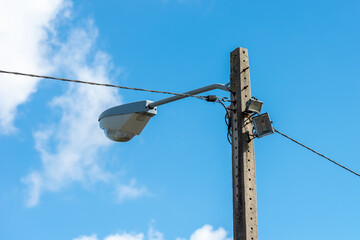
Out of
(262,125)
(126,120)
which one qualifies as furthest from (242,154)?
(126,120)

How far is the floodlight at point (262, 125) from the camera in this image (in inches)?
314

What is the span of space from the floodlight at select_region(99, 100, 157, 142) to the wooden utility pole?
4.44 ft

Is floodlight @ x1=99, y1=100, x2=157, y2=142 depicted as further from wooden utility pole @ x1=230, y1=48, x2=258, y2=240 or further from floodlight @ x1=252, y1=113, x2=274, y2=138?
floodlight @ x1=252, y1=113, x2=274, y2=138

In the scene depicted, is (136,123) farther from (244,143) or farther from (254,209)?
(254,209)

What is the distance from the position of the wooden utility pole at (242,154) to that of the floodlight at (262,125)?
114mm

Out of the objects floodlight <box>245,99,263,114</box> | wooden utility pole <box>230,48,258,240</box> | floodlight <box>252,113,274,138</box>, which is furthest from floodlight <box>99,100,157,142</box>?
floodlight <box>252,113,274,138</box>

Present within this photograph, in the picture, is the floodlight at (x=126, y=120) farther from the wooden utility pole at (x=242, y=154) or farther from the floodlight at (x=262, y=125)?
the floodlight at (x=262, y=125)

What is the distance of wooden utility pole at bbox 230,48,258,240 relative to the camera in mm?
7508

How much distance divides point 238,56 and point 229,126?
42.0 inches

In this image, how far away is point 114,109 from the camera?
29.4 feet

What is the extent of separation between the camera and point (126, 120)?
28.8 ft

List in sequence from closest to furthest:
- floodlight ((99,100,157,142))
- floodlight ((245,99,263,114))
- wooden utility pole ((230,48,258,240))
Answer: wooden utility pole ((230,48,258,240)) → floodlight ((245,99,263,114)) → floodlight ((99,100,157,142))

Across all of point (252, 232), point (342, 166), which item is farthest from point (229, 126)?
point (342, 166)

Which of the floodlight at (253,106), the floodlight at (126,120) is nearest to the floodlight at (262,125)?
the floodlight at (253,106)
